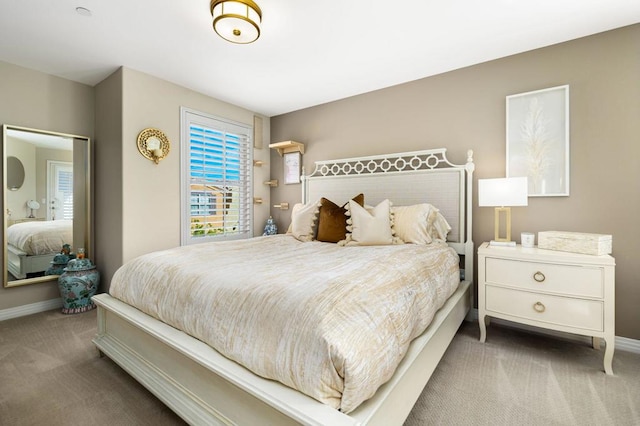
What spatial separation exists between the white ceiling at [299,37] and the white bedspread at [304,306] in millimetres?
1782

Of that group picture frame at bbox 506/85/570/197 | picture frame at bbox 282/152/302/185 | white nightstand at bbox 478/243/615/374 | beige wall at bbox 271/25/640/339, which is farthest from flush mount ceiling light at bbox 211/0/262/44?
white nightstand at bbox 478/243/615/374

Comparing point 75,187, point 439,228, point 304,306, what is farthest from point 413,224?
point 75,187

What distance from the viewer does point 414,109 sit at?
127 inches

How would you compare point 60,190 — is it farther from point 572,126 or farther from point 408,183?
point 572,126

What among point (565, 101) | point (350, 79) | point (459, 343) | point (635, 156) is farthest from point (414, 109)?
point (459, 343)

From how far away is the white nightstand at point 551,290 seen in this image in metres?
1.87

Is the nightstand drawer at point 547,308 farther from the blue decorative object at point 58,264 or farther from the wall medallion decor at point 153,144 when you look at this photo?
the blue decorative object at point 58,264

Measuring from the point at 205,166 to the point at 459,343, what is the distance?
3382 mm

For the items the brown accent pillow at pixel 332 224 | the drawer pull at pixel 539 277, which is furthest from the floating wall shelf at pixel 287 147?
the drawer pull at pixel 539 277

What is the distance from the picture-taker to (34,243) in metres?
2.98

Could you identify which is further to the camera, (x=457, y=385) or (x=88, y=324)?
(x=88, y=324)

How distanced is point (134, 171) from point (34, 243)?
1274 millimetres

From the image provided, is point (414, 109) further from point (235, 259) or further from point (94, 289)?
point (94, 289)

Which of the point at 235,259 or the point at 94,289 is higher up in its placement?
the point at 235,259
